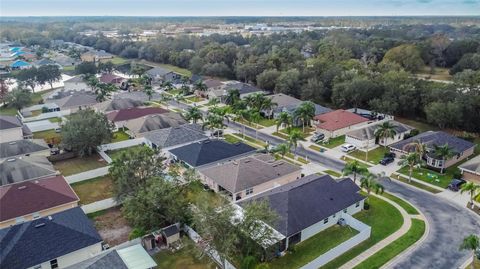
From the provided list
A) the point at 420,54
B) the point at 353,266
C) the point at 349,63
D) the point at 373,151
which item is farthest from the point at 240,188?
the point at 420,54

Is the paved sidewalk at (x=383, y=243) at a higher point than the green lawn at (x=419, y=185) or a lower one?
higher

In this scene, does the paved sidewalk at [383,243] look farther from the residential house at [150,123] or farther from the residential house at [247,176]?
the residential house at [150,123]

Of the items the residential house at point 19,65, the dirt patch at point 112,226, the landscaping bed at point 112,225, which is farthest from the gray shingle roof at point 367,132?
the residential house at point 19,65

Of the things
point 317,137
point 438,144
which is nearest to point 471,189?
point 438,144

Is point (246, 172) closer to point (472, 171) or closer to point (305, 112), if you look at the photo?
point (305, 112)

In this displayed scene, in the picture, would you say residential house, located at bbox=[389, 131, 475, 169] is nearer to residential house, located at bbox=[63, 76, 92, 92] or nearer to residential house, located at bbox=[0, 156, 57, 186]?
residential house, located at bbox=[0, 156, 57, 186]

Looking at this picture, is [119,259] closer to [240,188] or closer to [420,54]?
[240,188]
